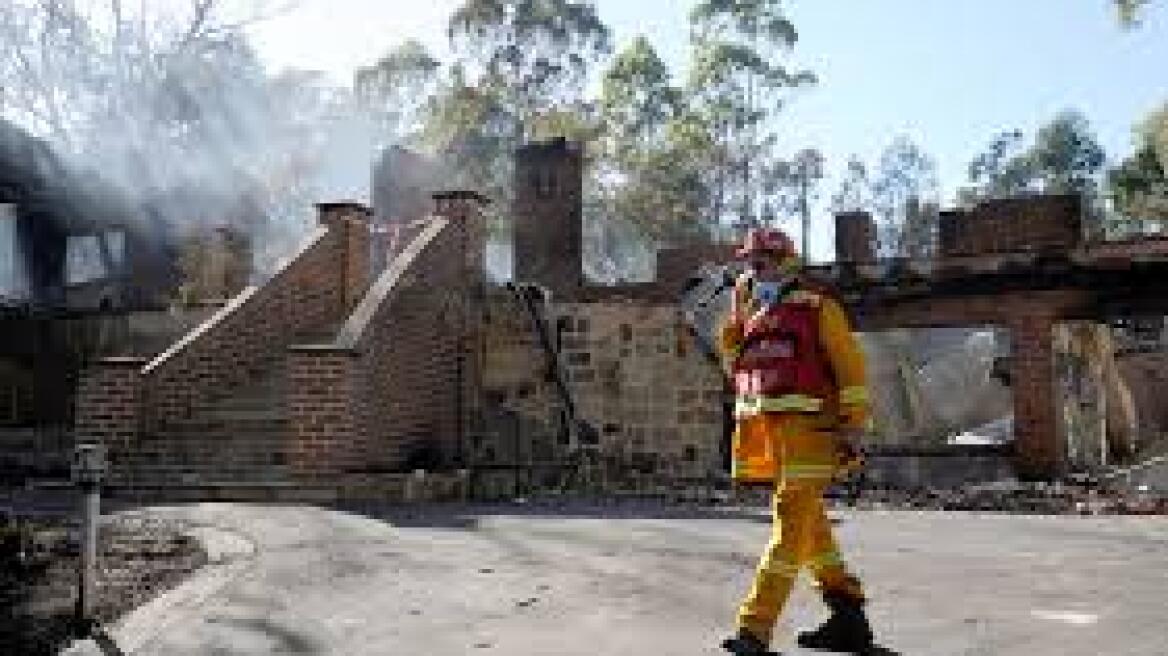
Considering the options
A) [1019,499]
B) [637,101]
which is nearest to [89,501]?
[1019,499]

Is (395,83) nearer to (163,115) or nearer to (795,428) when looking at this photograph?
(163,115)

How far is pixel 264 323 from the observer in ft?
45.1

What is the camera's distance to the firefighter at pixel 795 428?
4.89 m

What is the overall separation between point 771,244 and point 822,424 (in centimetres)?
79

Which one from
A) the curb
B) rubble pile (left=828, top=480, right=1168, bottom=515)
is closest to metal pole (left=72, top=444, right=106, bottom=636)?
the curb

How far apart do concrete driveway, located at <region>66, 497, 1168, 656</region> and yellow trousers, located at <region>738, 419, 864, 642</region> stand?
0.32m

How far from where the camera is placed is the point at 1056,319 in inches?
673

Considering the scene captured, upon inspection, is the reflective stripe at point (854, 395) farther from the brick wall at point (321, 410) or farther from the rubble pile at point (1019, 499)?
the brick wall at point (321, 410)

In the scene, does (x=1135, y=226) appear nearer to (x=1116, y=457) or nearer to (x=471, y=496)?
(x=1116, y=457)

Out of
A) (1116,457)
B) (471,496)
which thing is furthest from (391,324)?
(1116,457)

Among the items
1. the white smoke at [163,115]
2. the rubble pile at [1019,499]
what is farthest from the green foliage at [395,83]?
the rubble pile at [1019,499]

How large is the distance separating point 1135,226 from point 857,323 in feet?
75.4

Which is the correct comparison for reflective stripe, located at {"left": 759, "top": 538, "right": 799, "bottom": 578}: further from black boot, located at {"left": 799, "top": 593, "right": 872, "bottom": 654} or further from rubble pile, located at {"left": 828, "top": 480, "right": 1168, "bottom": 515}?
rubble pile, located at {"left": 828, "top": 480, "right": 1168, "bottom": 515}

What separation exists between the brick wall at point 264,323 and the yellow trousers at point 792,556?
28.9 ft
